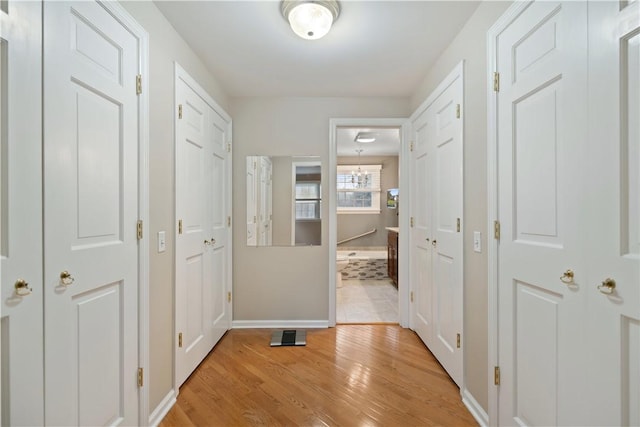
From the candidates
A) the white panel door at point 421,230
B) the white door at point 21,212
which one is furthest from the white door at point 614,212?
the white door at point 21,212

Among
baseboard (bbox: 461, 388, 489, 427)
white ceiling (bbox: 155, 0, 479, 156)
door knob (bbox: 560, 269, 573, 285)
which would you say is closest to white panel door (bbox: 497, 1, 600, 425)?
door knob (bbox: 560, 269, 573, 285)

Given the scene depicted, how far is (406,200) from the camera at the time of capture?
2961 mm

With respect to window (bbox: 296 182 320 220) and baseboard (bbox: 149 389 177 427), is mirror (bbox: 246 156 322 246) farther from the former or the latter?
baseboard (bbox: 149 389 177 427)

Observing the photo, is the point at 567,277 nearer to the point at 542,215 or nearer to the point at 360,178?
the point at 542,215

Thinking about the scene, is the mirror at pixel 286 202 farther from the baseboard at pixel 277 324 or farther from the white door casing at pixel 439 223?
the white door casing at pixel 439 223

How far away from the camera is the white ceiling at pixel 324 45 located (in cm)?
168

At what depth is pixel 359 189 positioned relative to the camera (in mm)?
6461

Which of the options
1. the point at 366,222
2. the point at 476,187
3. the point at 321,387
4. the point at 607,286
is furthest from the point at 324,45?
the point at 366,222

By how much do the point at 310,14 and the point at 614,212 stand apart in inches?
A: 64.3

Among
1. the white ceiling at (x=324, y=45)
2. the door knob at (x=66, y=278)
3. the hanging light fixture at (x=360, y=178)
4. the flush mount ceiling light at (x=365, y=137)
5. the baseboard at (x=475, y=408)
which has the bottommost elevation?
the baseboard at (x=475, y=408)

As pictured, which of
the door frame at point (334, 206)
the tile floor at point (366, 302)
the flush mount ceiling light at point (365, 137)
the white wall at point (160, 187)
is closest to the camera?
the white wall at point (160, 187)

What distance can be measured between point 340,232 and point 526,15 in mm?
5477

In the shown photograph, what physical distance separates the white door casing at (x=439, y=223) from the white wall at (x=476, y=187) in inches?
2.7

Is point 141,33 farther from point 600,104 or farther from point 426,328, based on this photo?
point 426,328
